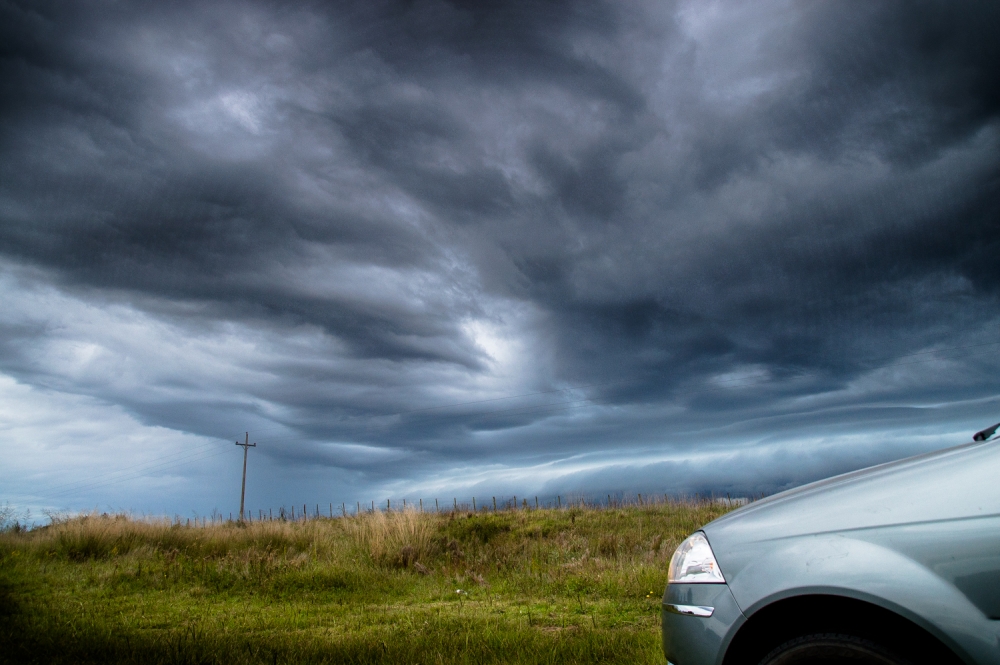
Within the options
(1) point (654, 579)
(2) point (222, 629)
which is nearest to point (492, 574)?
(1) point (654, 579)

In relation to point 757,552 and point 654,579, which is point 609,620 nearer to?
point 654,579

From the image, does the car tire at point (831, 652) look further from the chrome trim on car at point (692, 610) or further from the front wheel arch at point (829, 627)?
the chrome trim on car at point (692, 610)

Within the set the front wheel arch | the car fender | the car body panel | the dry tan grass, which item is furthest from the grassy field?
the car fender

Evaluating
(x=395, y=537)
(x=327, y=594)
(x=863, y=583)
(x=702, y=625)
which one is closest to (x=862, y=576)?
(x=863, y=583)

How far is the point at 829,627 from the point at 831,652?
0.34ft

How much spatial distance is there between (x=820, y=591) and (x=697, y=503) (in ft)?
77.0

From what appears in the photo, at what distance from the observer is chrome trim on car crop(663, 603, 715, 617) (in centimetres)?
255

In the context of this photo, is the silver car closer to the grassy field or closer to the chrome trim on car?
the chrome trim on car

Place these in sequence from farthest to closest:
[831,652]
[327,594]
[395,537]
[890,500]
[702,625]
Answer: [395,537], [327,594], [702,625], [890,500], [831,652]

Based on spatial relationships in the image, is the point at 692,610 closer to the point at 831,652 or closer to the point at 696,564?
the point at 696,564

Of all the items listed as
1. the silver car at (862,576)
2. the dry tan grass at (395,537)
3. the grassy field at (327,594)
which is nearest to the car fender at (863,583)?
the silver car at (862,576)

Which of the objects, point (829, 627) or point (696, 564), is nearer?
point (829, 627)

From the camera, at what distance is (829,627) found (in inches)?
89.9

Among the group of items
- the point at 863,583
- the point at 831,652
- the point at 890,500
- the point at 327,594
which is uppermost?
the point at 890,500
